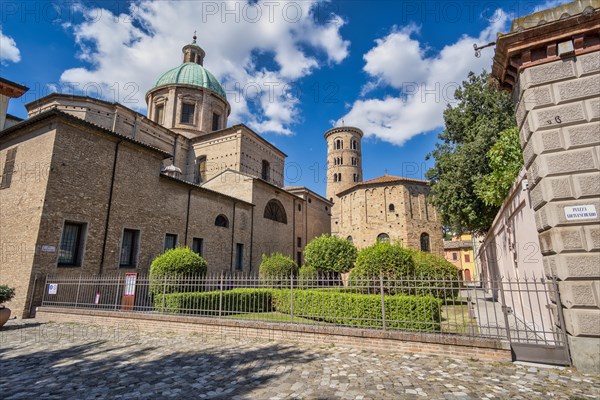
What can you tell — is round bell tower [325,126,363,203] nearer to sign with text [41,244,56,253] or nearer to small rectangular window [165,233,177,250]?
small rectangular window [165,233,177,250]

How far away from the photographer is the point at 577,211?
4605 millimetres

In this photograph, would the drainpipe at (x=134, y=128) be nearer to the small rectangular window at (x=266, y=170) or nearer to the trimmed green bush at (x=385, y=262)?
the small rectangular window at (x=266, y=170)

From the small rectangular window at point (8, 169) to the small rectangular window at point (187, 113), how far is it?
18.2 metres

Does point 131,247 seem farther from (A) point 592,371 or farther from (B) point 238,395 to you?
(A) point 592,371

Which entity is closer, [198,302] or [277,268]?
[198,302]

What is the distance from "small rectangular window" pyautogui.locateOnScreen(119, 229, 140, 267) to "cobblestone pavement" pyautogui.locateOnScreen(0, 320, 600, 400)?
7.06 m

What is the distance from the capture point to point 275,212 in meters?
26.0

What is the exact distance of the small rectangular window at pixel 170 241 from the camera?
15796 mm

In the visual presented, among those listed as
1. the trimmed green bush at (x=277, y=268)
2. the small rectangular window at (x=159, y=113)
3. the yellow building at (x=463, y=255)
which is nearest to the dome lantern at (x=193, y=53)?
the small rectangular window at (x=159, y=113)

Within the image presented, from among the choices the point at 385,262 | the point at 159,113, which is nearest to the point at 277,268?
the point at 385,262

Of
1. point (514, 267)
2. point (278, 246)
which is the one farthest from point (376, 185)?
point (514, 267)

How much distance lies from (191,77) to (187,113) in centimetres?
362

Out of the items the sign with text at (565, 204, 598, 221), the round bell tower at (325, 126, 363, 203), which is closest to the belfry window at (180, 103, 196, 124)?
the round bell tower at (325, 126, 363, 203)

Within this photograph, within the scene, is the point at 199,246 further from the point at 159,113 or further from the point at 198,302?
the point at 159,113
